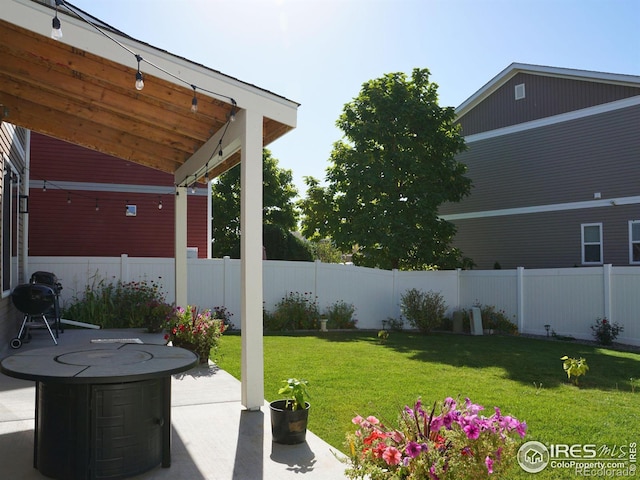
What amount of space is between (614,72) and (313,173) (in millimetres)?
9637

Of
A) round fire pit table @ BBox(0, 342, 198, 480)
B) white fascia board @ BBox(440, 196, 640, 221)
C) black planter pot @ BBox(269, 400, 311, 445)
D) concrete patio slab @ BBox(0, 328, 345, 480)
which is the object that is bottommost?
concrete patio slab @ BBox(0, 328, 345, 480)

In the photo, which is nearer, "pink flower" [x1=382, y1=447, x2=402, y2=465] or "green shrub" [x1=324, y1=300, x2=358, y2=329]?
"pink flower" [x1=382, y1=447, x2=402, y2=465]

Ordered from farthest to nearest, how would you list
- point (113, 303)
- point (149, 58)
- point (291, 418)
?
point (113, 303) → point (149, 58) → point (291, 418)

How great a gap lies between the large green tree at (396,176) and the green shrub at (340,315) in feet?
9.34

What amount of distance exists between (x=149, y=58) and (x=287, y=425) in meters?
3.47

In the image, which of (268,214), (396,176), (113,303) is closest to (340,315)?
(396,176)

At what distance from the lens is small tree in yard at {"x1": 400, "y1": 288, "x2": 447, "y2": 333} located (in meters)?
13.0

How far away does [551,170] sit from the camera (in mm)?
16219

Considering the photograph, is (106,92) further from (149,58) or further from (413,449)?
(413,449)

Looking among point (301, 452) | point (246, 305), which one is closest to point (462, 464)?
point (301, 452)

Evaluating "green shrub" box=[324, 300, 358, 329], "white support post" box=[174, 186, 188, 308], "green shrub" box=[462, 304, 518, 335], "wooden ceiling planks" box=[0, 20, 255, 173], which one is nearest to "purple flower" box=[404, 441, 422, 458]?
"wooden ceiling planks" box=[0, 20, 255, 173]

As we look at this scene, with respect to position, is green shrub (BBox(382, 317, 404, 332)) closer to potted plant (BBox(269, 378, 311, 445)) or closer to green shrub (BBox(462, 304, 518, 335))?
green shrub (BBox(462, 304, 518, 335))

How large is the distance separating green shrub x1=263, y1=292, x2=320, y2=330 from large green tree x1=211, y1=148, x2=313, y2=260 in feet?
39.7

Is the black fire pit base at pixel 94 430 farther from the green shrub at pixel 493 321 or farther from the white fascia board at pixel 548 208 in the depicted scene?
the white fascia board at pixel 548 208
